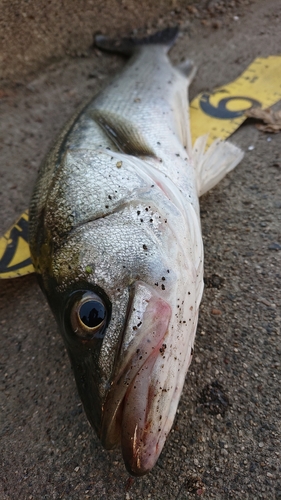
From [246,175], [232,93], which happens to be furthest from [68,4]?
[246,175]

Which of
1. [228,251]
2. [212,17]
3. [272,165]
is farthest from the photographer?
[212,17]

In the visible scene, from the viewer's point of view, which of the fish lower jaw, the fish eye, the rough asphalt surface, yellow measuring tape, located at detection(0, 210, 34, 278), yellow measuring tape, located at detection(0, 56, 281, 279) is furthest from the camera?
yellow measuring tape, located at detection(0, 56, 281, 279)

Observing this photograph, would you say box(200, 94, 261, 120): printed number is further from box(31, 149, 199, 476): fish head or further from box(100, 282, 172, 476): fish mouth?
box(100, 282, 172, 476): fish mouth

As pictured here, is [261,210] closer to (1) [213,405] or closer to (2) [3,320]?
(1) [213,405]

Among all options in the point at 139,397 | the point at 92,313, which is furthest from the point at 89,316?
the point at 139,397

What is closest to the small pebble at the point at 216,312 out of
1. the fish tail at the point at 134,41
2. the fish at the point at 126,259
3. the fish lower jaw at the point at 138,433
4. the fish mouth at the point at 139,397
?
the fish at the point at 126,259

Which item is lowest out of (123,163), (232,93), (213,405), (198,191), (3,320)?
(213,405)

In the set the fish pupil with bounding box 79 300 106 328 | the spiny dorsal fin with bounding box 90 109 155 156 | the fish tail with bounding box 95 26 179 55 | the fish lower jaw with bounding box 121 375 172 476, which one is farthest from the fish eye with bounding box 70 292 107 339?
the fish tail with bounding box 95 26 179 55
